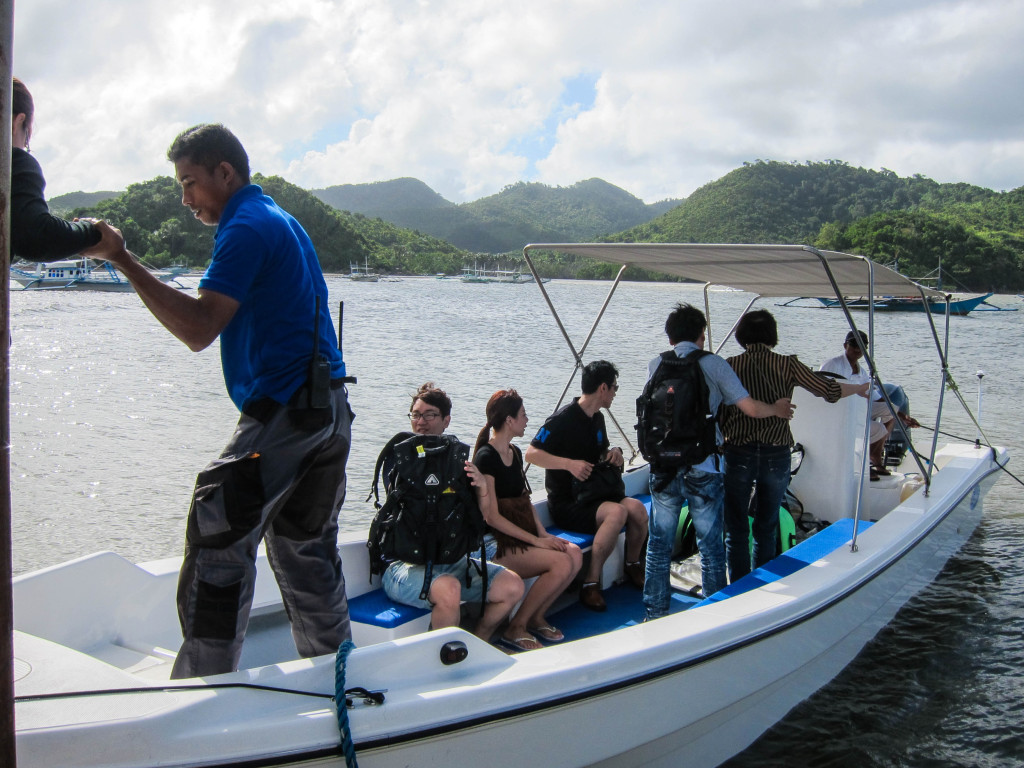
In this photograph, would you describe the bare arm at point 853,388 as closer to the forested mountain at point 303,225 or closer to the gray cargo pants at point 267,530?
the gray cargo pants at point 267,530

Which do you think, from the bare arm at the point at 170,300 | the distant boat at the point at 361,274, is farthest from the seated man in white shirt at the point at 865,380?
the distant boat at the point at 361,274

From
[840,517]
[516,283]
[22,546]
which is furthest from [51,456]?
[516,283]

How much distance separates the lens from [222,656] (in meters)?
2.27

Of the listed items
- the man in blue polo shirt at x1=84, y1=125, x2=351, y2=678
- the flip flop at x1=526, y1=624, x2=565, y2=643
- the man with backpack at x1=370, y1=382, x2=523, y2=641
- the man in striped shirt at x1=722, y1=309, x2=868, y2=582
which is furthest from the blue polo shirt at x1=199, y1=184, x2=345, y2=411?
the man in striped shirt at x1=722, y1=309, x2=868, y2=582

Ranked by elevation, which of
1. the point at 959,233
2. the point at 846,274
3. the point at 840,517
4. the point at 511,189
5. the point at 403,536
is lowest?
the point at 840,517

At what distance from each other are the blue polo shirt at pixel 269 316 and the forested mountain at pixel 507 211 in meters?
128

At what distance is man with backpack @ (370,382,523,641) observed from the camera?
3111 millimetres

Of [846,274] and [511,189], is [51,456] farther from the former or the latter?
[511,189]

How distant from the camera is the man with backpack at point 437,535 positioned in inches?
122

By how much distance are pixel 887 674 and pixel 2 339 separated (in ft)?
15.6

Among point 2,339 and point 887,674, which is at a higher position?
point 2,339

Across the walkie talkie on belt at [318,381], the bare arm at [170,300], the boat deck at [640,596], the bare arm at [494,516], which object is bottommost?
the boat deck at [640,596]

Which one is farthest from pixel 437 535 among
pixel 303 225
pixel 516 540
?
pixel 303 225

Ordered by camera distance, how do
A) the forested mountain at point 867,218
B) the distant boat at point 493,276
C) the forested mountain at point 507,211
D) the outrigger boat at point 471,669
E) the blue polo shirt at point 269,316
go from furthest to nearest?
the forested mountain at point 507,211, the distant boat at point 493,276, the forested mountain at point 867,218, the blue polo shirt at point 269,316, the outrigger boat at point 471,669
